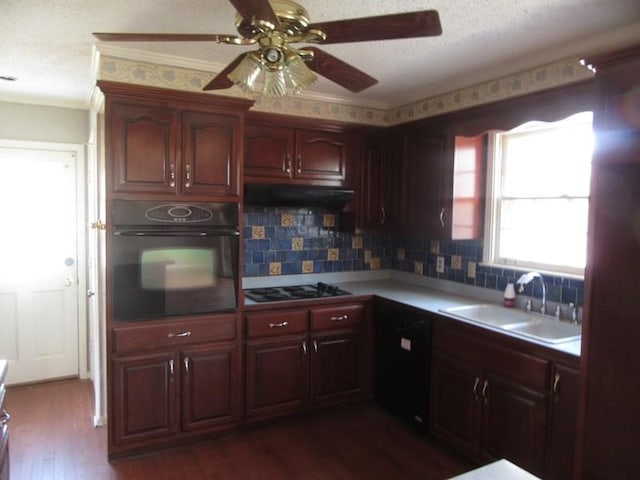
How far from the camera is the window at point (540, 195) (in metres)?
2.75

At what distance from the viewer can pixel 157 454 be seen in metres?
2.86

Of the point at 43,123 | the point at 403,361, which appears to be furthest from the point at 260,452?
the point at 43,123

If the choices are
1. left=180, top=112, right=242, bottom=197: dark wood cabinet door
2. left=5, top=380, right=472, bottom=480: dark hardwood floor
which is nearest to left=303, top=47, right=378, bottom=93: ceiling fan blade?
left=180, top=112, right=242, bottom=197: dark wood cabinet door

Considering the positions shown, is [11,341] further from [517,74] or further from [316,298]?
[517,74]

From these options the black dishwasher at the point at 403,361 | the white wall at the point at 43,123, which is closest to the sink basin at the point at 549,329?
the black dishwasher at the point at 403,361

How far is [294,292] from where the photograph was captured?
3494 mm

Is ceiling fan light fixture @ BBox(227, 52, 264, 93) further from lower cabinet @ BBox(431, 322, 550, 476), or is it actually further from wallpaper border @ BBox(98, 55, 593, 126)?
lower cabinet @ BBox(431, 322, 550, 476)

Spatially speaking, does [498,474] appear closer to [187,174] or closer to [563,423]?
[563,423]

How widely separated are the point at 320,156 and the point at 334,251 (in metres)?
0.87

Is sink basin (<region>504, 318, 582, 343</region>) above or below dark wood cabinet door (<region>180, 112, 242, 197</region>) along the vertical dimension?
below

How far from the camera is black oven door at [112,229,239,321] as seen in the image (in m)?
2.71

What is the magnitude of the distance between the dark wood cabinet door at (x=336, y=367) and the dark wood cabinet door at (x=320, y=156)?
3.99ft

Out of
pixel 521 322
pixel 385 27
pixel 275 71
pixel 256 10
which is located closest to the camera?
pixel 256 10

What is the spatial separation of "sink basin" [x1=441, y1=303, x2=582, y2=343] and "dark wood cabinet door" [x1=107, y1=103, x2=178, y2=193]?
1953mm
